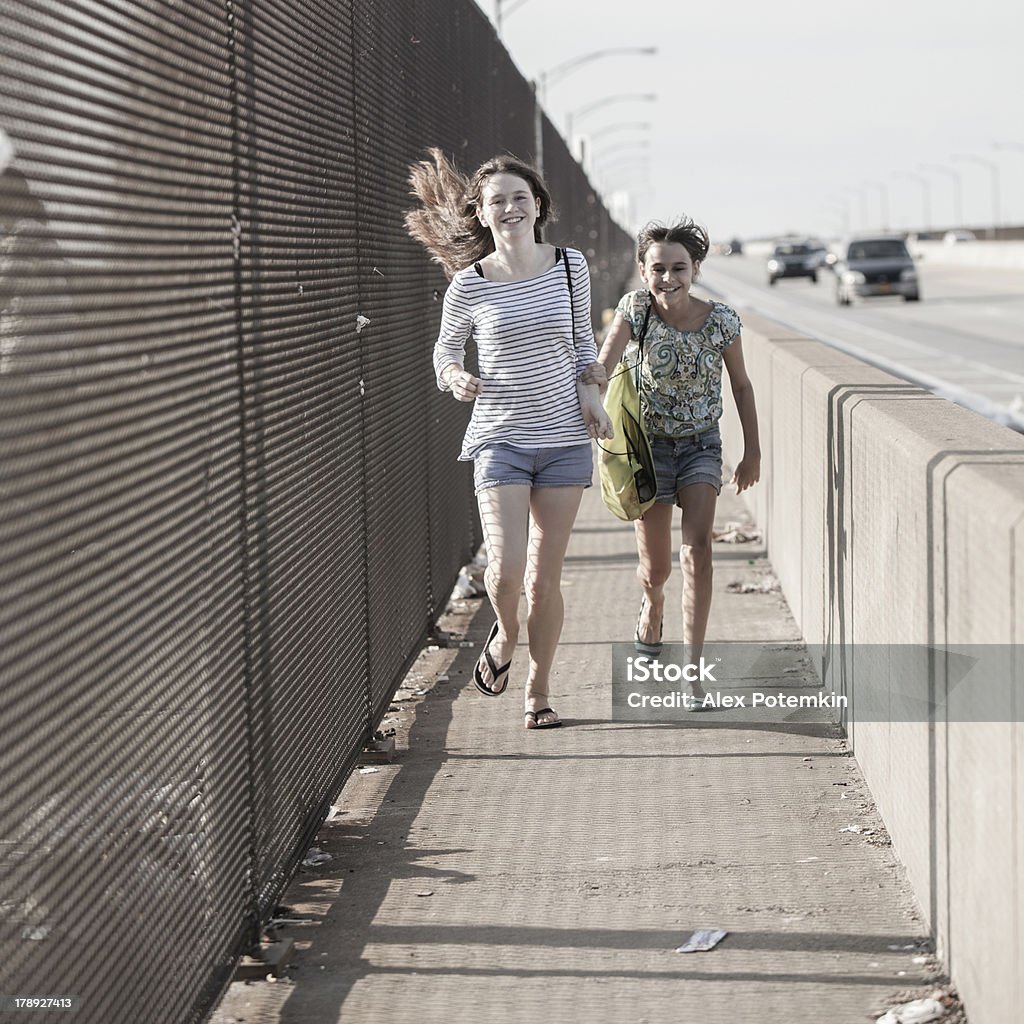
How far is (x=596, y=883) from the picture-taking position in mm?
5246

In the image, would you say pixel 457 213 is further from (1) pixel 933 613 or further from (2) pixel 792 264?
(2) pixel 792 264

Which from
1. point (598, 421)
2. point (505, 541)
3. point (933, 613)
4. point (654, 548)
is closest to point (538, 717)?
point (505, 541)

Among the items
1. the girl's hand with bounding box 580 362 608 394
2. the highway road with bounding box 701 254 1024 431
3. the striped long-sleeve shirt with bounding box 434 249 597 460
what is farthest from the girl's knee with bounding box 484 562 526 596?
the highway road with bounding box 701 254 1024 431

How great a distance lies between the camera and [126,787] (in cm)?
370

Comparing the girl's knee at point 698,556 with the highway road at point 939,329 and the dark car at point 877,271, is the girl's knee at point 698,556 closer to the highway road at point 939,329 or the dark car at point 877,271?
the highway road at point 939,329

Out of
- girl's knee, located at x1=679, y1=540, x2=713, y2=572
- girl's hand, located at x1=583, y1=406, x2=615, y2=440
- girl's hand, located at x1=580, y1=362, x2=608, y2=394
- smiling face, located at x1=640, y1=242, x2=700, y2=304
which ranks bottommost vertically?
girl's knee, located at x1=679, y1=540, x2=713, y2=572

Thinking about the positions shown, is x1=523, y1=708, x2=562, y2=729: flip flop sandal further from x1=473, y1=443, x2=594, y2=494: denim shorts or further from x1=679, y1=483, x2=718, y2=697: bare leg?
x1=473, y1=443, x2=594, y2=494: denim shorts

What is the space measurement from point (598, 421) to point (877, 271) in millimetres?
50288

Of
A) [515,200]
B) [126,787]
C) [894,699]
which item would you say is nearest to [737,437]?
[515,200]

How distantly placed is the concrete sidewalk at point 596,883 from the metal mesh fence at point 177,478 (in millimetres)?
244

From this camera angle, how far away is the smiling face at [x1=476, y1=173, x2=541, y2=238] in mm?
6562

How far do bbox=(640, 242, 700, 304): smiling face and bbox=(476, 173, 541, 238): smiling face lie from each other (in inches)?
28.9

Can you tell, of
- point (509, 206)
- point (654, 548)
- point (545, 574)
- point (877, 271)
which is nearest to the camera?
point (509, 206)

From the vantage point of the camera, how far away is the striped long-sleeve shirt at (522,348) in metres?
6.57
